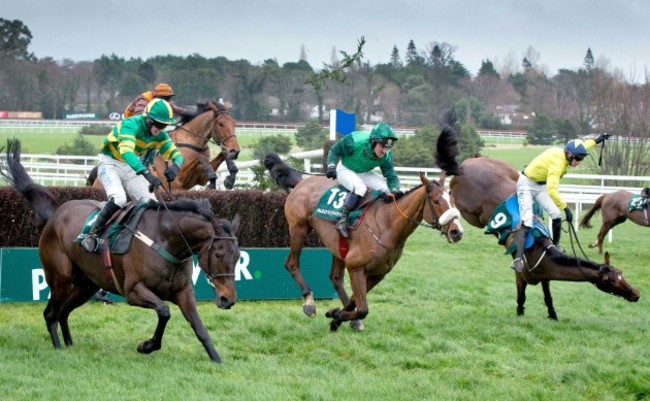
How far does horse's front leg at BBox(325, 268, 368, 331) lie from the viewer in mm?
8844

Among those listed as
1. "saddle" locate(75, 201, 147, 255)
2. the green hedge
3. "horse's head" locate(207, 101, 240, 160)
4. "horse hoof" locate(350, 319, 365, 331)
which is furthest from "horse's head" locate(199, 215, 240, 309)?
"horse's head" locate(207, 101, 240, 160)

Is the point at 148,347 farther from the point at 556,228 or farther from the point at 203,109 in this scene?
the point at 203,109

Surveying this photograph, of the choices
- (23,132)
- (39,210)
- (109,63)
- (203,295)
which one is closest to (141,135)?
(39,210)

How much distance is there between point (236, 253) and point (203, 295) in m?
3.19

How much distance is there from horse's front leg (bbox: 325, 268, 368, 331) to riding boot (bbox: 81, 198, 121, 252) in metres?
2.18

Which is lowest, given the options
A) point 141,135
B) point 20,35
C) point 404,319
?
point 404,319

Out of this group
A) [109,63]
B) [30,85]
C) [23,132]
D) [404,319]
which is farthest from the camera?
[109,63]

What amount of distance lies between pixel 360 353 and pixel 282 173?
3.60 meters

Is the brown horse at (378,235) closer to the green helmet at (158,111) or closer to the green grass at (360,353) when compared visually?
the green grass at (360,353)

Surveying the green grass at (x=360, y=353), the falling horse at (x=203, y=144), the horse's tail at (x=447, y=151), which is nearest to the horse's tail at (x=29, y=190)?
the green grass at (x=360, y=353)

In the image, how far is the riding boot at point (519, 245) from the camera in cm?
1011

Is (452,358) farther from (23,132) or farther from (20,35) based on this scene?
(20,35)

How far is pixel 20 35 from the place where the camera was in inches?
2557

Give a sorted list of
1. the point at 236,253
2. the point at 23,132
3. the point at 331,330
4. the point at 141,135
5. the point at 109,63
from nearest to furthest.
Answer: the point at 236,253
the point at 141,135
the point at 331,330
the point at 23,132
the point at 109,63
